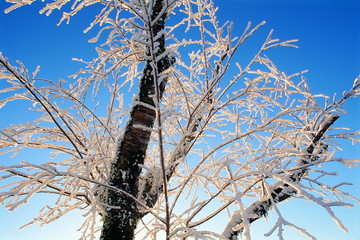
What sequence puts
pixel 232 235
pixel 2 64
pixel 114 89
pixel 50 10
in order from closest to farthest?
pixel 2 64
pixel 50 10
pixel 232 235
pixel 114 89

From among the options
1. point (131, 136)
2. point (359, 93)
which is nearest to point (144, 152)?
point (131, 136)

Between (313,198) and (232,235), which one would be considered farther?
(232,235)

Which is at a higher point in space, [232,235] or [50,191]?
[50,191]

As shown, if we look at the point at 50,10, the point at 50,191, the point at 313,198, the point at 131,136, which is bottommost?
the point at 313,198

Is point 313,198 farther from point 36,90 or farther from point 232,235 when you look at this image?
point 36,90

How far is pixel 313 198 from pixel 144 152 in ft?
5.21

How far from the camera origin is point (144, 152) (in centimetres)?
243

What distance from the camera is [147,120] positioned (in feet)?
7.88

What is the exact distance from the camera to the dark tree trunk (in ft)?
6.79

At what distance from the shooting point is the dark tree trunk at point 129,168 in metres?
2.07

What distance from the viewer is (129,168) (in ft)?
7.53

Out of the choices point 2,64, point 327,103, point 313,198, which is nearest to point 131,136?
point 2,64

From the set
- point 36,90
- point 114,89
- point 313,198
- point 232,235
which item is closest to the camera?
point 313,198

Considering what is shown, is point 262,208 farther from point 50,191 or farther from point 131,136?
point 50,191
